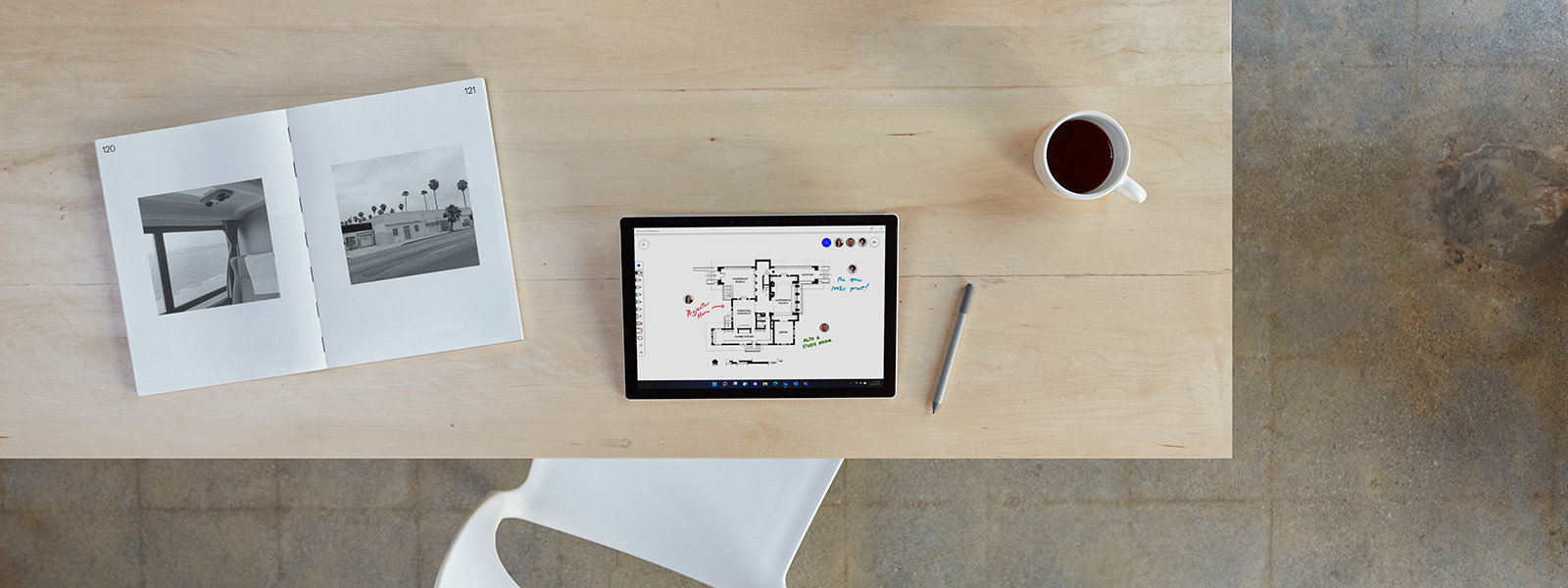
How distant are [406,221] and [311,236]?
120 millimetres

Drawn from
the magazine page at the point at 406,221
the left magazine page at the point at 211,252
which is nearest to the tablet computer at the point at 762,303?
the magazine page at the point at 406,221

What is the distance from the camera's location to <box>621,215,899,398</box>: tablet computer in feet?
3.24

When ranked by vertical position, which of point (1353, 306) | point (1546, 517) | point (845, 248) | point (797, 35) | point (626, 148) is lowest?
point (1546, 517)

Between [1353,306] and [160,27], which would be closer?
[160,27]

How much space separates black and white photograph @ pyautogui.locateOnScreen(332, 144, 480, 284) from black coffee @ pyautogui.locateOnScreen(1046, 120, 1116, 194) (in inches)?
27.7

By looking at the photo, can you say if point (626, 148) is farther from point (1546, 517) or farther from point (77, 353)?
point (1546, 517)

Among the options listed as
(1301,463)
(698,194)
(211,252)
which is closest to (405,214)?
(211,252)

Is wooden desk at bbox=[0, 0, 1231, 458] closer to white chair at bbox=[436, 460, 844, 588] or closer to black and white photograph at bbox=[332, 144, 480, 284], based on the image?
black and white photograph at bbox=[332, 144, 480, 284]

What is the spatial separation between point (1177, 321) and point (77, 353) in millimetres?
1367

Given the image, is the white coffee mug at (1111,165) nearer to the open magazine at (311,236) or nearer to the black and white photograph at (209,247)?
the open magazine at (311,236)

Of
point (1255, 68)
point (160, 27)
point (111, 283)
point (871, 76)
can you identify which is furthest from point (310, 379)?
point (1255, 68)

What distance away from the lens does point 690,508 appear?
49.5 inches

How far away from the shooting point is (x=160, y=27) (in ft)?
3.30

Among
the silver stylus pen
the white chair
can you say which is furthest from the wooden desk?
the white chair
